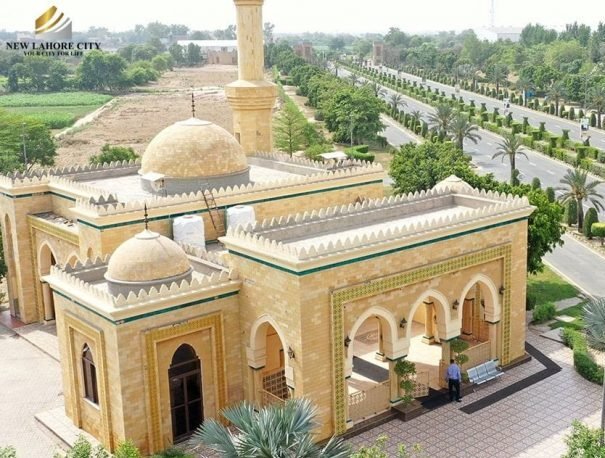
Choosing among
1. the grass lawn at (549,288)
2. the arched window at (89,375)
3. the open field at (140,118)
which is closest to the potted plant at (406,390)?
the arched window at (89,375)

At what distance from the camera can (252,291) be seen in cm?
1775

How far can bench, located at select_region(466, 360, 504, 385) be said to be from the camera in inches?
794

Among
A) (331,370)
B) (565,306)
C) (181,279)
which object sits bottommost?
(565,306)

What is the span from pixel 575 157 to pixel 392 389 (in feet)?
137

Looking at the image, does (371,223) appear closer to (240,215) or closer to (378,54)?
(240,215)

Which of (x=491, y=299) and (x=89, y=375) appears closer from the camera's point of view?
(x=89, y=375)

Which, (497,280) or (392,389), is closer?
(392,389)

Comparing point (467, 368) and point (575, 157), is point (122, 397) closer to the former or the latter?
point (467, 368)

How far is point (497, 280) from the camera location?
2070cm

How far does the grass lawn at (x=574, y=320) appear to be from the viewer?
24078 millimetres

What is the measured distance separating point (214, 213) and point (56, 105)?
103133 mm

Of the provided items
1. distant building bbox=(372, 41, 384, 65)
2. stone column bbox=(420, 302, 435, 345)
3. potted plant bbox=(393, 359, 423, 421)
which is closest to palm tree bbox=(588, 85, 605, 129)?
stone column bbox=(420, 302, 435, 345)

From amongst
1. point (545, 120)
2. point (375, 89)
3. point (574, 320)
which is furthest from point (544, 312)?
point (375, 89)

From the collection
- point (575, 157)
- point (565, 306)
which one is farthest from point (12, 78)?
point (565, 306)
